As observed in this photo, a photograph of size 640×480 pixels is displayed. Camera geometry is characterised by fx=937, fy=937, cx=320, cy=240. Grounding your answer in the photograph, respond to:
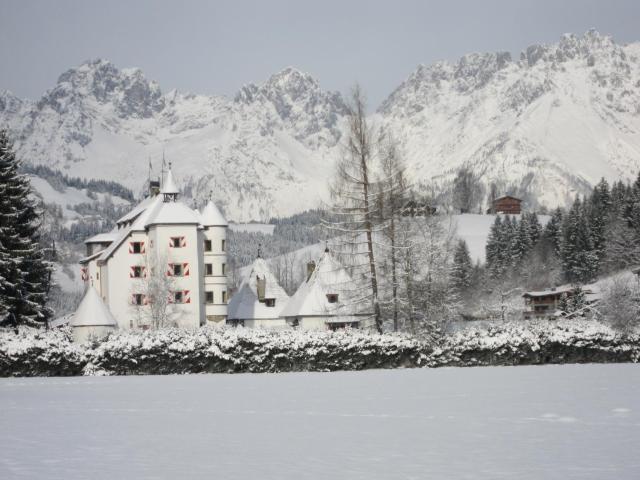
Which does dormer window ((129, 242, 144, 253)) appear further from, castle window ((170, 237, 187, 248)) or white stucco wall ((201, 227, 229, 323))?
white stucco wall ((201, 227, 229, 323))

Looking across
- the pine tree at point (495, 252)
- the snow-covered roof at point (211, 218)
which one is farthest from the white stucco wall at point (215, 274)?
the pine tree at point (495, 252)

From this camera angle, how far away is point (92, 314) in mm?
59906

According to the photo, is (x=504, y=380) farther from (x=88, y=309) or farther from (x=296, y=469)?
(x=88, y=309)

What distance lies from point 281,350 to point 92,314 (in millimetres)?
15534

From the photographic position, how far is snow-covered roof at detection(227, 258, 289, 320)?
89.3 meters

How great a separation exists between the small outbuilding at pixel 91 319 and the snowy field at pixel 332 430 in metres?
18.6

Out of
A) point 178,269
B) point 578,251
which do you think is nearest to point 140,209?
point 178,269

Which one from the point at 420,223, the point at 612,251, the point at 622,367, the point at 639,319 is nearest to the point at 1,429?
the point at 622,367

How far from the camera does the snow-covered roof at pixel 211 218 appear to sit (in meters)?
84.4

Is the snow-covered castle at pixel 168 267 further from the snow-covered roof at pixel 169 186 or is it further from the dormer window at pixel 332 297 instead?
the dormer window at pixel 332 297

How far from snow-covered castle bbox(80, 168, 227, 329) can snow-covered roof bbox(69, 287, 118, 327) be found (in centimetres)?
1332

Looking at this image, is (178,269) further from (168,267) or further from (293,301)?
(293,301)

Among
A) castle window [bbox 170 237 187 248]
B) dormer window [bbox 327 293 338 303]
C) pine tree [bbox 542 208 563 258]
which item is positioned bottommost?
dormer window [bbox 327 293 338 303]

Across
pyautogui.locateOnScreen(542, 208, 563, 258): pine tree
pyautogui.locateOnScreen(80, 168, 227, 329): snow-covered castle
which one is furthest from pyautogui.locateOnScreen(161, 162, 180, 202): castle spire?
pyautogui.locateOnScreen(542, 208, 563, 258): pine tree
